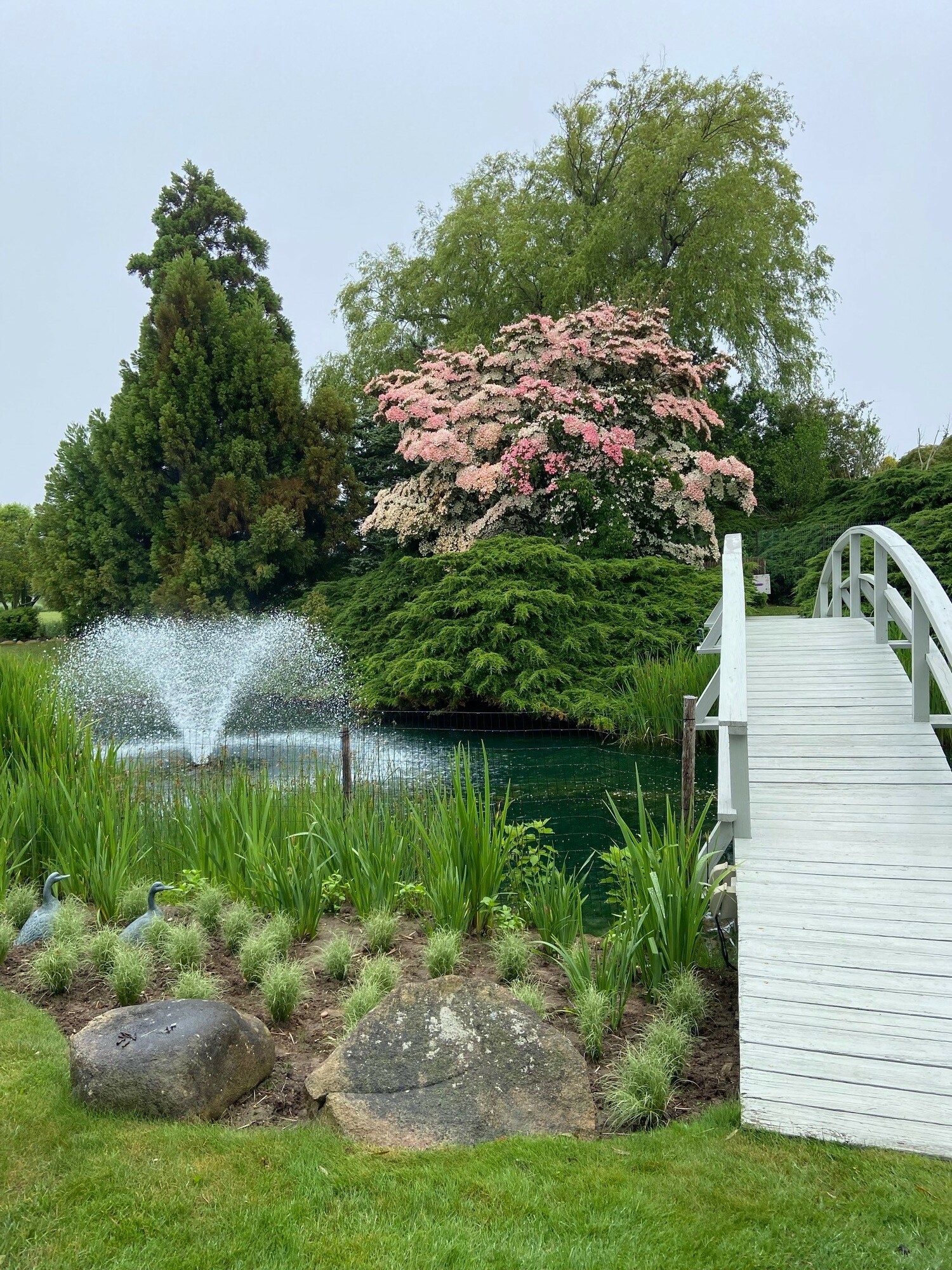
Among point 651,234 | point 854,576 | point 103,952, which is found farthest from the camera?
point 651,234

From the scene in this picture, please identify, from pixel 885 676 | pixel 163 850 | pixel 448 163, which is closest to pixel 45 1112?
pixel 163 850

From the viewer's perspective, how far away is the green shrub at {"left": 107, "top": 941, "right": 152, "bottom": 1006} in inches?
149

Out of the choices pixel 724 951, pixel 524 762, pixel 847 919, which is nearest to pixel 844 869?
pixel 847 919

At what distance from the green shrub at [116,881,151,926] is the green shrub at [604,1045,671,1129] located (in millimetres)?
2576

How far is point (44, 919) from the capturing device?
15.0 ft

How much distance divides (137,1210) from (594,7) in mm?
14621

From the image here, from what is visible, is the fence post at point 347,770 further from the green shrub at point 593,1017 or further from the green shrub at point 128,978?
the green shrub at point 593,1017

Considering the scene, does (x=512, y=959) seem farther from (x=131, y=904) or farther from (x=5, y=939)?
(x=5, y=939)

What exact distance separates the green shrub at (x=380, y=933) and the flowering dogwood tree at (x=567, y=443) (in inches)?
417

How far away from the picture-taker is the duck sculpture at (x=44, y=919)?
452 cm

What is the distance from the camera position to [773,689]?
22.5ft

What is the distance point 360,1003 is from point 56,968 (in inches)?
52.0

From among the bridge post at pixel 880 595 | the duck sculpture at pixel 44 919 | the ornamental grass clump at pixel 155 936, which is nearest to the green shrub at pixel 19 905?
the duck sculpture at pixel 44 919

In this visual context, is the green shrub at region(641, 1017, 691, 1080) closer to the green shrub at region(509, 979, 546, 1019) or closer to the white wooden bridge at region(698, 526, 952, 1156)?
the white wooden bridge at region(698, 526, 952, 1156)
